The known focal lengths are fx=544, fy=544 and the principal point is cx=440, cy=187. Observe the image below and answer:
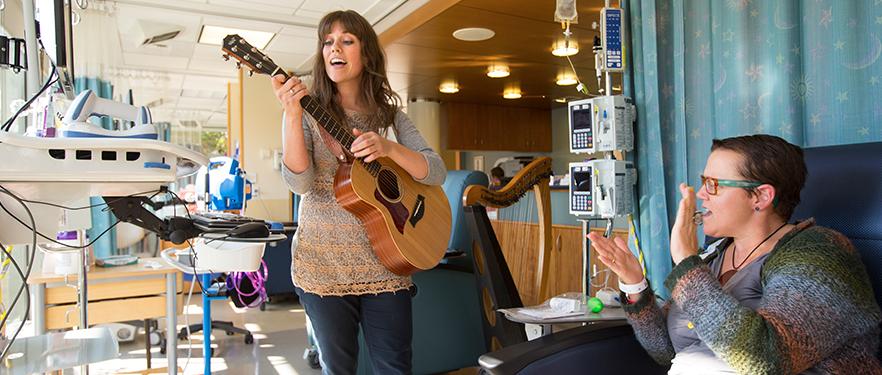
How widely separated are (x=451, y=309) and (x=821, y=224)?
1703mm

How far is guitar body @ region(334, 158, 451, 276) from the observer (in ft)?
4.42

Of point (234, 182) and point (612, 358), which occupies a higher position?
point (234, 182)

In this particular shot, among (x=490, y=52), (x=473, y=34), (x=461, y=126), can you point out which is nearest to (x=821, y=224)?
(x=473, y=34)

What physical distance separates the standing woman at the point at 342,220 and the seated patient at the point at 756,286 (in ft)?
1.76

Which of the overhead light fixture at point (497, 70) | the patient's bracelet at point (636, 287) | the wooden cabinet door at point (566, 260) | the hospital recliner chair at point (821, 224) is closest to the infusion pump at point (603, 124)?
the hospital recliner chair at point (821, 224)

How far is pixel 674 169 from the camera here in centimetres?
186

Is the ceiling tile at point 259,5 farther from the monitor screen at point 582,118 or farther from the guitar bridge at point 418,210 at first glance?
the guitar bridge at point 418,210

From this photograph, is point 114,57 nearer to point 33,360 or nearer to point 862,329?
point 33,360

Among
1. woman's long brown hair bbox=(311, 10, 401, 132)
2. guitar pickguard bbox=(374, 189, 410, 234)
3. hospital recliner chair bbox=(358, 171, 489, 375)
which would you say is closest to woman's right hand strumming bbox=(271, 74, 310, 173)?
woman's long brown hair bbox=(311, 10, 401, 132)

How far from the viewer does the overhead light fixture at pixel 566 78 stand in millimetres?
5726

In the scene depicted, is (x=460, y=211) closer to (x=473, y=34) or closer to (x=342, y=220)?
(x=342, y=220)

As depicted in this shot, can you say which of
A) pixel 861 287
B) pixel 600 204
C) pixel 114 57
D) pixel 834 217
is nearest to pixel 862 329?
pixel 861 287

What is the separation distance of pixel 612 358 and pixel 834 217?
55 cm

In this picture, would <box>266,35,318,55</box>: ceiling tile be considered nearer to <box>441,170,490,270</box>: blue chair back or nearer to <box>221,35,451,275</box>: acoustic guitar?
<box>441,170,490,270</box>: blue chair back
